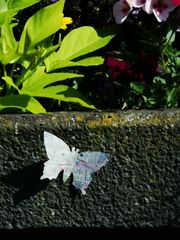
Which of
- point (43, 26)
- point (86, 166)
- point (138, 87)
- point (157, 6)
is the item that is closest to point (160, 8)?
point (157, 6)

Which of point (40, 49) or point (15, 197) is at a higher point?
point (40, 49)

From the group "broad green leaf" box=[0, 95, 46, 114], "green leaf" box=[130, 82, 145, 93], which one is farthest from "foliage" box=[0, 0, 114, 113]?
"green leaf" box=[130, 82, 145, 93]

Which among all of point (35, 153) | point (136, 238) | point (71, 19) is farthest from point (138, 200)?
point (71, 19)

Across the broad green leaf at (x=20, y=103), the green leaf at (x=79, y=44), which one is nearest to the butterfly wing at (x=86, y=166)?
the broad green leaf at (x=20, y=103)

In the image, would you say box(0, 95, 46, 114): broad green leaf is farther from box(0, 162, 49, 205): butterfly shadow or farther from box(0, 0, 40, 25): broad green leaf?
box(0, 0, 40, 25): broad green leaf

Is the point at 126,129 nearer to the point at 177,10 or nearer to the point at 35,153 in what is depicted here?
the point at 35,153

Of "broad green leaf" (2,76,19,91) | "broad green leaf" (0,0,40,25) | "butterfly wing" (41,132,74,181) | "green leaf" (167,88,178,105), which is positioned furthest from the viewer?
"broad green leaf" (0,0,40,25)
